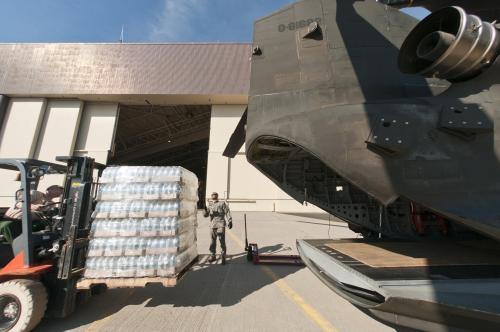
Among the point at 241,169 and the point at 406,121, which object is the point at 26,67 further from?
the point at 406,121

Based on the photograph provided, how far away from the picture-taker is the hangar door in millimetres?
19891

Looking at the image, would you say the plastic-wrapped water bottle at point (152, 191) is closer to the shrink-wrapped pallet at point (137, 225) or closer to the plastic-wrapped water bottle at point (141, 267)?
the shrink-wrapped pallet at point (137, 225)

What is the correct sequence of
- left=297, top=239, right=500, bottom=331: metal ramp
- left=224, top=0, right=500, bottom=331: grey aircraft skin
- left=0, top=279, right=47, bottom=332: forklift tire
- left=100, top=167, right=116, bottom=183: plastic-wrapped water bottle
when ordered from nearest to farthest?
left=297, top=239, right=500, bottom=331: metal ramp, left=224, top=0, right=500, bottom=331: grey aircraft skin, left=0, top=279, right=47, bottom=332: forklift tire, left=100, top=167, right=116, bottom=183: plastic-wrapped water bottle

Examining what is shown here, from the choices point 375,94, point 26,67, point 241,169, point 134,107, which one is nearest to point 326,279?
point 375,94

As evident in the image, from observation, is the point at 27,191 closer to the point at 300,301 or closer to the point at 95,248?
the point at 95,248

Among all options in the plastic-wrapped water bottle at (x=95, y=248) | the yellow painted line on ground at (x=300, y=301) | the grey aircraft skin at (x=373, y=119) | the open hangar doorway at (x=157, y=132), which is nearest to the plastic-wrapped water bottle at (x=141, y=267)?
the plastic-wrapped water bottle at (x=95, y=248)

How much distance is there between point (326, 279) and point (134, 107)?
23955 mm

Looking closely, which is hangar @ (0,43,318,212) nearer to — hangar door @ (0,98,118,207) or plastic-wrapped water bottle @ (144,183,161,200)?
hangar door @ (0,98,118,207)

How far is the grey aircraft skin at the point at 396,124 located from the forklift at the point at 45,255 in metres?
2.93

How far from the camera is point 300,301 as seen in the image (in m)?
4.44

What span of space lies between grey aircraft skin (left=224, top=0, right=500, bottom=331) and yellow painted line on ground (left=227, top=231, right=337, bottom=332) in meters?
1.24

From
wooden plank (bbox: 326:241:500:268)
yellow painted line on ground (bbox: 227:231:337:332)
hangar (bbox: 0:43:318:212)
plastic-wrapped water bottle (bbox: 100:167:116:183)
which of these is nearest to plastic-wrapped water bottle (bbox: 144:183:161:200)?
plastic-wrapped water bottle (bbox: 100:167:116:183)

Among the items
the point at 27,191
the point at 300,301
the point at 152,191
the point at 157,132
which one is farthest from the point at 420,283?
the point at 157,132

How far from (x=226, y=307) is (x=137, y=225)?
6.35ft
